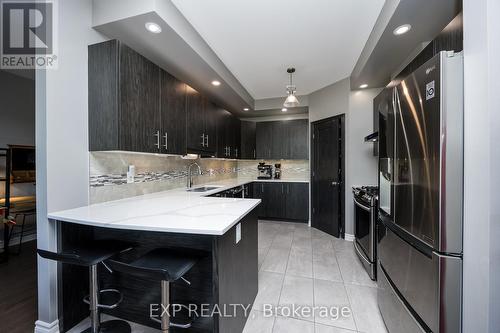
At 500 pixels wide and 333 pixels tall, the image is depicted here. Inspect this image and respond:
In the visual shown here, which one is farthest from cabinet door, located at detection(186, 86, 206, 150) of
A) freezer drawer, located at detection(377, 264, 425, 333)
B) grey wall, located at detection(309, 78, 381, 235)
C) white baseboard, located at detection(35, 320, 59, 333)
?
freezer drawer, located at detection(377, 264, 425, 333)

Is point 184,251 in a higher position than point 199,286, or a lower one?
higher

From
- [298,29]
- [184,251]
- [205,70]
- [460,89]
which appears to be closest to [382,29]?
[298,29]

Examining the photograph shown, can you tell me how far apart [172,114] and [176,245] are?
60.8 inches

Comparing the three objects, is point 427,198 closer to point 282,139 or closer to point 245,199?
point 245,199

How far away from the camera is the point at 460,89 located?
93cm

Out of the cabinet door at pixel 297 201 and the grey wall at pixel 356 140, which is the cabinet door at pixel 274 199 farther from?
the grey wall at pixel 356 140

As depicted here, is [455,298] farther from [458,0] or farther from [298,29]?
[298,29]

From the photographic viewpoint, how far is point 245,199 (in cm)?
190

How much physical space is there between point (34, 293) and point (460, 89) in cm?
360

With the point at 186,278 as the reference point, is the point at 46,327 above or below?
below

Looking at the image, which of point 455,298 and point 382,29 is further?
point 382,29

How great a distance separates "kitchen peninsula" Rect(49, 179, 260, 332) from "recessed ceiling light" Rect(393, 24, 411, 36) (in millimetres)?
2051

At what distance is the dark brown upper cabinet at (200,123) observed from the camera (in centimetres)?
270

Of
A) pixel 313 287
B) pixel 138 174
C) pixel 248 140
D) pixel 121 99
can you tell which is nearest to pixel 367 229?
pixel 313 287
